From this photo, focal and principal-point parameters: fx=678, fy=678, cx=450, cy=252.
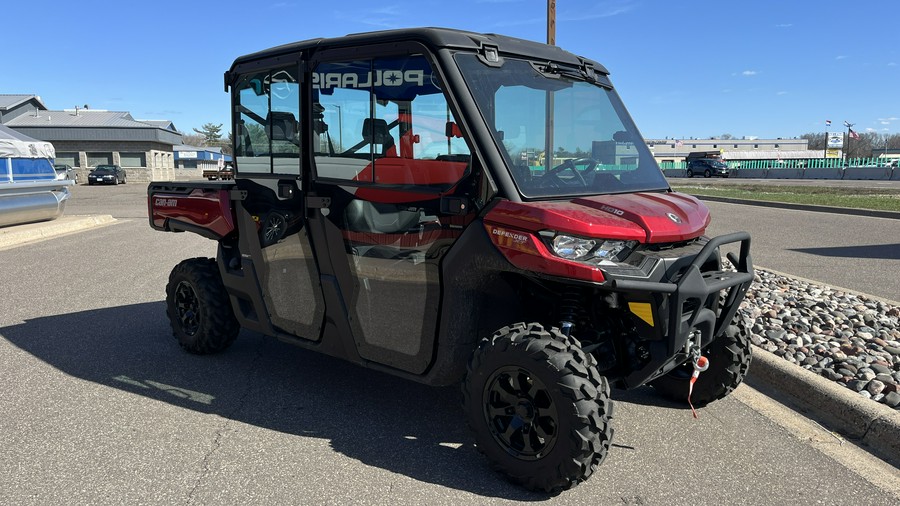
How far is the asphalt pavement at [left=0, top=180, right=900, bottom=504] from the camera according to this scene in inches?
127

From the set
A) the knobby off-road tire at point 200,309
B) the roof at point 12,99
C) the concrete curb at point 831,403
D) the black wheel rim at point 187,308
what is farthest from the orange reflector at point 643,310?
the roof at point 12,99

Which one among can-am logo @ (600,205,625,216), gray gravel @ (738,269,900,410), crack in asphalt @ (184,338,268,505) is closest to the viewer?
can-am logo @ (600,205,625,216)

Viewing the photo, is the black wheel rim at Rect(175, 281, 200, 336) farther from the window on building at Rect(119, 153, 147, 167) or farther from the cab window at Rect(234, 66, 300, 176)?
the window on building at Rect(119, 153, 147, 167)

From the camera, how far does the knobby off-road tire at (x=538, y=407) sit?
304 centimetres

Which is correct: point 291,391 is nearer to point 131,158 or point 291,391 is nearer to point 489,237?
point 489,237

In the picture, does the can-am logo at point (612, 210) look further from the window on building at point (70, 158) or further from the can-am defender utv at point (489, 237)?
the window on building at point (70, 158)

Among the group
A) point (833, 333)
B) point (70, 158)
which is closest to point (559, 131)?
point (833, 333)

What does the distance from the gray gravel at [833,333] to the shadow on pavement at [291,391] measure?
1892 millimetres

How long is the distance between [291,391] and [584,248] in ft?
8.17

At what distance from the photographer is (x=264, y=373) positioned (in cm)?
502

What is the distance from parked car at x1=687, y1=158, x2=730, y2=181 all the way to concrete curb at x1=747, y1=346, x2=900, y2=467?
4840cm

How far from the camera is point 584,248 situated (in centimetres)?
306

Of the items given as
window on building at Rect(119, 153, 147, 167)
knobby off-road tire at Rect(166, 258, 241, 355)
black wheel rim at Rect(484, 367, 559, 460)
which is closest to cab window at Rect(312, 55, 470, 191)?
black wheel rim at Rect(484, 367, 559, 460)

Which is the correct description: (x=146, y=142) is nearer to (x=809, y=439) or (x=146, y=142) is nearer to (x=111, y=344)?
(x=111, y=344)
